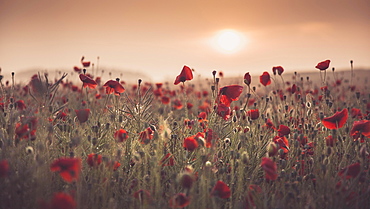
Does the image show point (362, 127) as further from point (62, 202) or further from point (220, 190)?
point (62, 202)

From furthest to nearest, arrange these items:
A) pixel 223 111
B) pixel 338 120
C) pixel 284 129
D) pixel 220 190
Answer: pixel 284 129, pixel 223 111, pixel 338 120, pixel 220 190

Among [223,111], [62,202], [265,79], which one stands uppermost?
[265,79]

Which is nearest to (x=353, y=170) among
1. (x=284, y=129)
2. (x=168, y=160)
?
(x=284, y=129)

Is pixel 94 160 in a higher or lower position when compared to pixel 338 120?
lower

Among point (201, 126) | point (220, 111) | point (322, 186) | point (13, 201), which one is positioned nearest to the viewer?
point (13, 201)

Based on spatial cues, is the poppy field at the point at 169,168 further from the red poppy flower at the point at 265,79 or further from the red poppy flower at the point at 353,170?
the red poppy flower at the point at 265,79

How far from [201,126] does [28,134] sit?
173cm

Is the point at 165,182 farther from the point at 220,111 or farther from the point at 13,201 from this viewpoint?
the point at 13,201

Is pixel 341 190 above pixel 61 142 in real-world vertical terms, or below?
below

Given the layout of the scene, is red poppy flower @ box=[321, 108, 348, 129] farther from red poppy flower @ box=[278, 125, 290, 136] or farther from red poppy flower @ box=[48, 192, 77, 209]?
red poppy flower @ box=[48, 192, 77, 209]

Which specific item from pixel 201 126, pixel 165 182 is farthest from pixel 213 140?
pixel 201 126

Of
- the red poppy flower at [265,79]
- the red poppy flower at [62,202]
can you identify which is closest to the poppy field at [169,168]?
the red poppy flower at [62,202]

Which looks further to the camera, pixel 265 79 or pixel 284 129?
pixel 265 79

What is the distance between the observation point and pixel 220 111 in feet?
8.81
